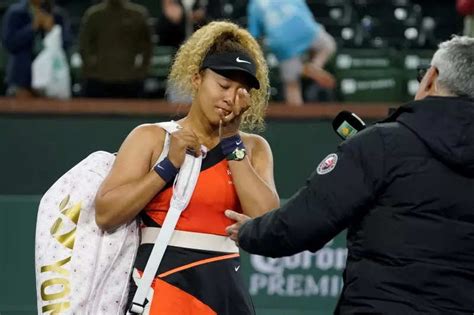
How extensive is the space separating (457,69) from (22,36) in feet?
23.6

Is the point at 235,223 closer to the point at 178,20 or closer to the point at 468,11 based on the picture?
the point at 178,20

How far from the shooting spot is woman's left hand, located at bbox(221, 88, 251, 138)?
4387 millimetres

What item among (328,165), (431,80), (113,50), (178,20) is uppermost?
(431,80)

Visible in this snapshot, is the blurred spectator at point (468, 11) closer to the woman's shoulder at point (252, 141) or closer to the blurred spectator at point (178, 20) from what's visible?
the blurred spectator at point (178, 20)

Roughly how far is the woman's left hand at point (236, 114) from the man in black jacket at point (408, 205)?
32.5 inches

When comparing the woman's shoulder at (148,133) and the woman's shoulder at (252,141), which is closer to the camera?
the woman's shoulder at (148,133)

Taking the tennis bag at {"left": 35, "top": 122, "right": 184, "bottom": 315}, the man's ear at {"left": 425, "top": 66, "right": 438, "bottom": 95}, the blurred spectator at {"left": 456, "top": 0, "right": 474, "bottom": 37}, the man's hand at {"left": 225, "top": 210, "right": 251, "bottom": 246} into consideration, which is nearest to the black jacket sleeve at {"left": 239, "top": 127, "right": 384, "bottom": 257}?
the man's ear at {"left": 425, "top": 66, "right": 438, "bottom": 95}

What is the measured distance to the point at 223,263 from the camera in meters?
4.44

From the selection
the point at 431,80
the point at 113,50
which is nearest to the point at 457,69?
the point at 431,80

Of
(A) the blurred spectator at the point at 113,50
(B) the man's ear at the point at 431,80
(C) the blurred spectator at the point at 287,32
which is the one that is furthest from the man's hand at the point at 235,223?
(A) the blurred spectator at the point at 113,50

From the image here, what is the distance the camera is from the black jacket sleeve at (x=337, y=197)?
139 inches

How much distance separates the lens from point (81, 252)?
443 cm

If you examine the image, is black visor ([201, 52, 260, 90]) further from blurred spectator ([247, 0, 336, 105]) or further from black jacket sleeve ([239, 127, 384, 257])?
blurred spectator ([247, 0, 336, 105])

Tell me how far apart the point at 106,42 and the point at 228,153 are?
6.00m
